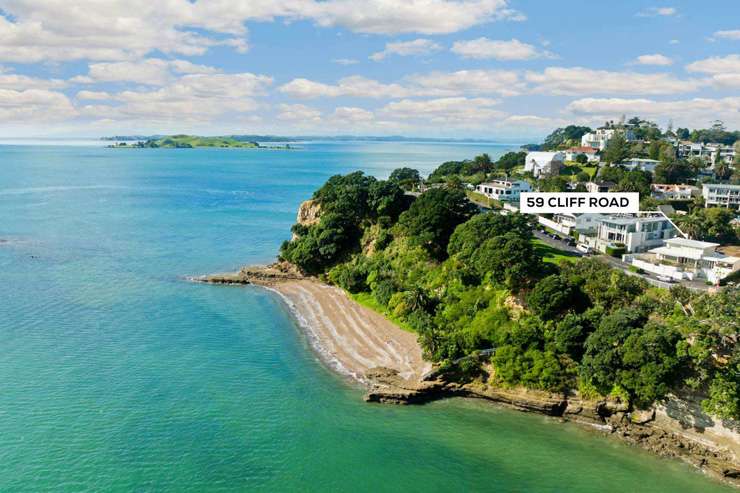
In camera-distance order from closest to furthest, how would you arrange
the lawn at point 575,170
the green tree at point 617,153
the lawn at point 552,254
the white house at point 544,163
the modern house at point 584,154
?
1. the lawn at point 552,254
2. the lawn at point 575,170
3. the green tree at point 617,153
4. the white house at point 544,163
5. the modern house at point 584,154

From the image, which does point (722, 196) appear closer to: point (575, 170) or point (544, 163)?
point (575, 170)

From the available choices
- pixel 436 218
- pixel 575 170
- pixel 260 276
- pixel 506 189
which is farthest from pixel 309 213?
pixel 575 170

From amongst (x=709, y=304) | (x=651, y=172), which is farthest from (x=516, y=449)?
(x=651, y=172)

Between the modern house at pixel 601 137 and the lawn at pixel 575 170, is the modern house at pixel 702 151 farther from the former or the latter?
the lawn at pixel 575 170

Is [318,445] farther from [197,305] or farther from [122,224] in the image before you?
[122,224]

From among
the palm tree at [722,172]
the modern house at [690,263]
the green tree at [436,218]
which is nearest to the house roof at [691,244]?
the modern house at [690,263]

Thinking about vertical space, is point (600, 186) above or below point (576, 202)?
above
